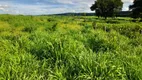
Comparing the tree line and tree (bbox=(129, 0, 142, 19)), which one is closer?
tree (bbox=(129, 0, 142, 19))

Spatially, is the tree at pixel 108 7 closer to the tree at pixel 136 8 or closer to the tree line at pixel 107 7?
the tree line at pixel 107 7

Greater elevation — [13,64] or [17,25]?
[13,64]

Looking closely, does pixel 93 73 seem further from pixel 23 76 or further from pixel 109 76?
pixel 23 76

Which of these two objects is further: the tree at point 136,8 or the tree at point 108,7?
the tree at point 108,7

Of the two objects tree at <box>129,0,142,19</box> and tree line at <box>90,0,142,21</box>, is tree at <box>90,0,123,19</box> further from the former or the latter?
tree at <box>129,0,142,19</box>

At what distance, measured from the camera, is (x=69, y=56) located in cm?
878

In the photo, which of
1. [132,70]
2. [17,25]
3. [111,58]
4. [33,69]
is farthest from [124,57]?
[17,25]

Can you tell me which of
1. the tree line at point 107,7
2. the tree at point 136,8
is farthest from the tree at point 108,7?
the tree at point 136,8

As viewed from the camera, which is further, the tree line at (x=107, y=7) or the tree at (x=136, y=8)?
the tree line at (x=107, y=7)

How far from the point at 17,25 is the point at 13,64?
1075 inches

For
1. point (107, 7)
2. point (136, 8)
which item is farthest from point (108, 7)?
point (136, 8)

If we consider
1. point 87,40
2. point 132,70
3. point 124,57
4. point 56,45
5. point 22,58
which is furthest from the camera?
point 87,40

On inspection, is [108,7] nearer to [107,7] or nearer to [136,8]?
[107,7]

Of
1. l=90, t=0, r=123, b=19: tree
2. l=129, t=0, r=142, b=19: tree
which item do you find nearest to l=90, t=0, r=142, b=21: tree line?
l=90, t=0, r=123, b=19: tree
